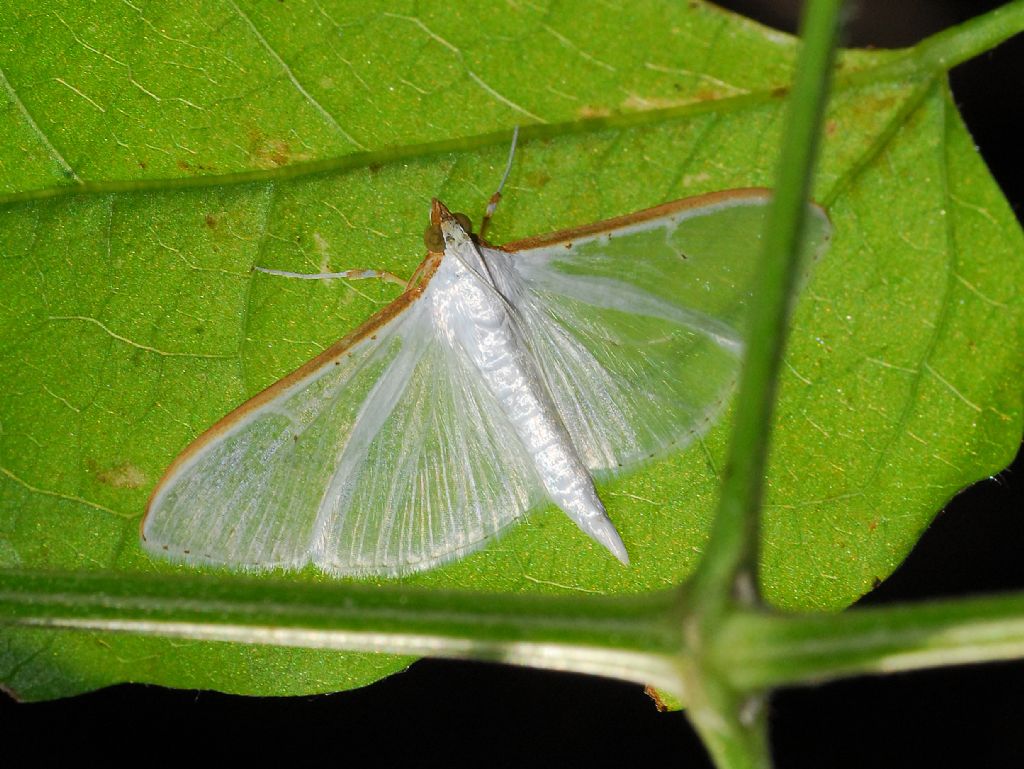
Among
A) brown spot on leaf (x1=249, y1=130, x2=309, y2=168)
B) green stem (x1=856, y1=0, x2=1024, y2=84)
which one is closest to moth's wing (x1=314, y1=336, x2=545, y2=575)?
brown spot on leaf (x1=249, y1=130, x2=309, y2=168)

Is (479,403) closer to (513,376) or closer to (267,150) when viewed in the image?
(513,376)

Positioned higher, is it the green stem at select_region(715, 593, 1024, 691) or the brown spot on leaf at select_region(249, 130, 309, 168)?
the brown spot on leaf at select_region(249, 130, 309, 168)

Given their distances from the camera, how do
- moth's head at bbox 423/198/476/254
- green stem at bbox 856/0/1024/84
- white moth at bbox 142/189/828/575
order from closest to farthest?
1. green stem at bbox 856/0/1024/84
2. white moth at bbox 142/189/828/575
3. moth's head at bbox 423/198/476/254

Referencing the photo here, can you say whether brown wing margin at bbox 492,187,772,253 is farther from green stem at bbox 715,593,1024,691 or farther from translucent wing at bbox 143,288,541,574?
green stem at bbox 715,593,1024,691

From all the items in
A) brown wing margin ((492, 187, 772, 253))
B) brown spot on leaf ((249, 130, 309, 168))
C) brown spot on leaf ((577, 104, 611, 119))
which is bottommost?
brown wing margin ((492, 187, 772, 253))

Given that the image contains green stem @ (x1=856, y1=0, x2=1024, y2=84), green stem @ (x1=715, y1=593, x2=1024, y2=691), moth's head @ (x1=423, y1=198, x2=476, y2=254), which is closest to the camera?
green stem @ (x1=715, y1=593, x2=1024, y2=691)

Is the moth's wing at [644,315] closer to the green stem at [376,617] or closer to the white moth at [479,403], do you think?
the white moth at [479,403]

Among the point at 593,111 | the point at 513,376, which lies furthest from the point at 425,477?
the point at 593,111
